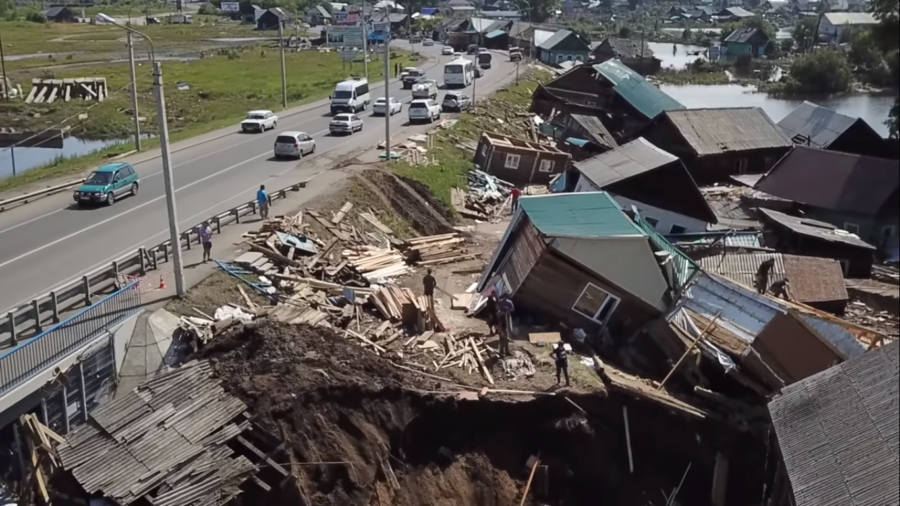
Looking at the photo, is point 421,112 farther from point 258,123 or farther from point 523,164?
point 523,164

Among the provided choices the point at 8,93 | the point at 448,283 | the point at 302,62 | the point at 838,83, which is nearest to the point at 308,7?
the point at 302,62

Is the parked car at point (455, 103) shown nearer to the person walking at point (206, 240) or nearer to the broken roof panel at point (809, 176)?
the broken roof panel at point (809, 176)

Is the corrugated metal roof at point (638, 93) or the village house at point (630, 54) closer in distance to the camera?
the corrugated metal roof at point (638, 93)

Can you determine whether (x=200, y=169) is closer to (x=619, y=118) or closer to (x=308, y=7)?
(x=619, y=118)

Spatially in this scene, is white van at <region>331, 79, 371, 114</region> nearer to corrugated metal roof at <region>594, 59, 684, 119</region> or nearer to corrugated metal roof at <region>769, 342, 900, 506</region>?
corrugated metal roof at <region>594, 59, 684, 119</region>

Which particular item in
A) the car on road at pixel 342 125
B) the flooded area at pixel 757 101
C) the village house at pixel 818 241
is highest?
the village house at pixel 818 241

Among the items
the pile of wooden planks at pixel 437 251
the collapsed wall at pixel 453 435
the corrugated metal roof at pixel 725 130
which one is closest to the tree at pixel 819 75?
the corrugated metal roof at pixel 725 130

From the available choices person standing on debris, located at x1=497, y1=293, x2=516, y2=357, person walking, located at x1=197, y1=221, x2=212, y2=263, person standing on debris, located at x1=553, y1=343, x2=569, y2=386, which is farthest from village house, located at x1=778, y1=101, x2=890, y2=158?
person walking, located at x1=197, y1=221, x2=212, y2=263
